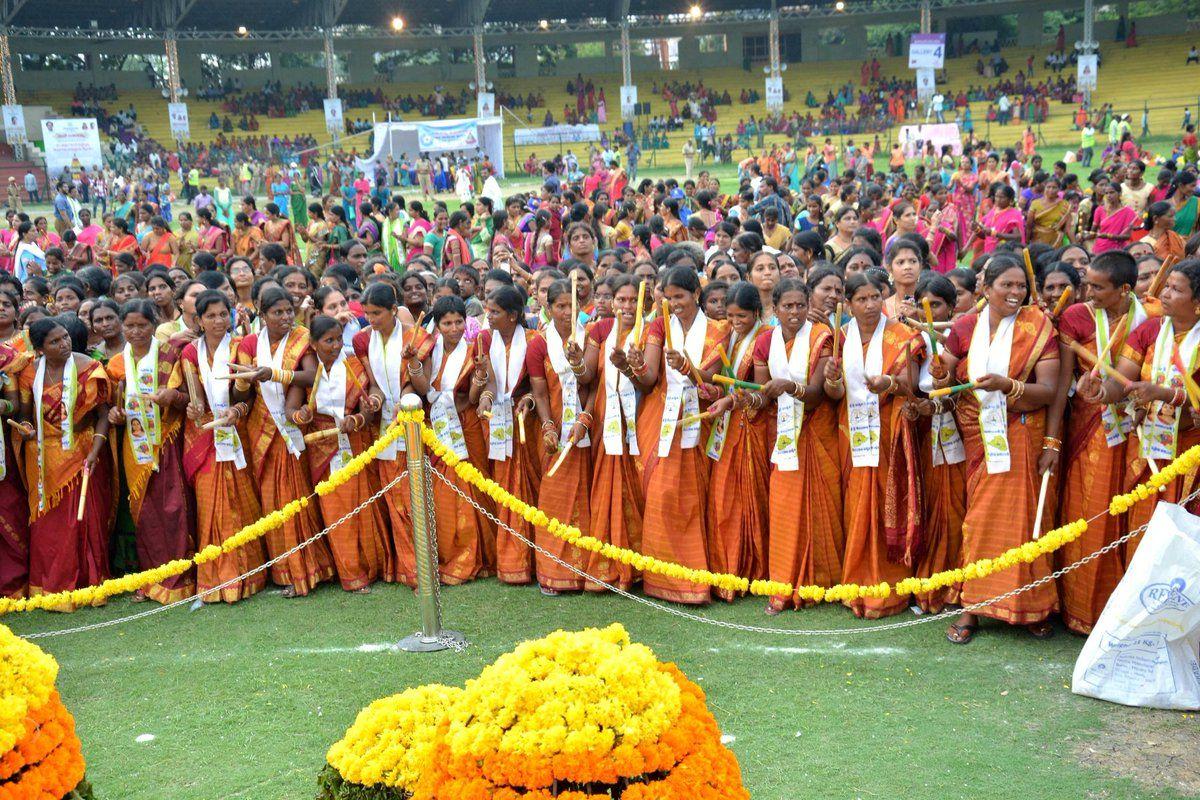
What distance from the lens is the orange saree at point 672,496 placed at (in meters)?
6.05

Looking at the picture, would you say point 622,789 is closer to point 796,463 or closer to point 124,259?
point 796,463

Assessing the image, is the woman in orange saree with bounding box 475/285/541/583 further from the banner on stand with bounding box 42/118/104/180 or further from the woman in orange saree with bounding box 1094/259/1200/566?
the banner on stand with bounding box 42/118/104/180

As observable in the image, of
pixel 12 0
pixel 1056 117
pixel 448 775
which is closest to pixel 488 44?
pixel 12 0

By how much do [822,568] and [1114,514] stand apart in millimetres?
1453

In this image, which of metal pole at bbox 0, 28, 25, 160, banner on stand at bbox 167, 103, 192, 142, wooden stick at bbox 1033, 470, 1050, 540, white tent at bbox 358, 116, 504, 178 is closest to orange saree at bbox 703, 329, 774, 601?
wooden stick at bbox 1033, 470, 1050, 540

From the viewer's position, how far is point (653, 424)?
612 cm

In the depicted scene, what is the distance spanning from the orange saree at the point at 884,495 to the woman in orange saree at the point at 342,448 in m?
2.57

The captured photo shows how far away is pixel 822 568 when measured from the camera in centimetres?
589

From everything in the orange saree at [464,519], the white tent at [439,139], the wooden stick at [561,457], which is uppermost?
the white tent at [439,139]

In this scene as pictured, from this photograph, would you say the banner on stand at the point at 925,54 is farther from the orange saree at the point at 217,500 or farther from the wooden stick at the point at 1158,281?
the orange saree at the point at 217,500

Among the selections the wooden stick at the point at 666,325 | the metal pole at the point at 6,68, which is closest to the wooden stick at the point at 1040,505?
the wooden stick at the point at 666,325

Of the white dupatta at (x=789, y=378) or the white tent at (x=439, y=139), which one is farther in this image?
the white tent at (x=439, y=139)

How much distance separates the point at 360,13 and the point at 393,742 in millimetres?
46139

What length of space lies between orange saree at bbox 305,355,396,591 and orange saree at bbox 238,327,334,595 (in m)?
0.10
